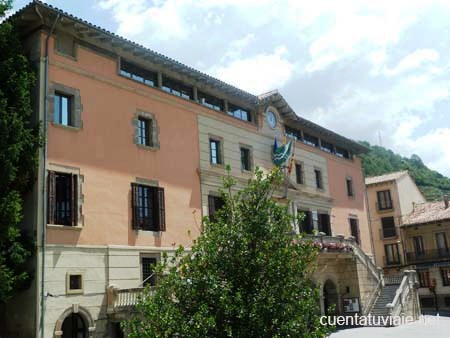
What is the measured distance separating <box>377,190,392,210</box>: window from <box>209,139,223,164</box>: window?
32154 millimetres

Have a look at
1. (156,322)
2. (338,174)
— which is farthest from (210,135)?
(156,322)

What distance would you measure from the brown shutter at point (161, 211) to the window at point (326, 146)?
17.8 metres

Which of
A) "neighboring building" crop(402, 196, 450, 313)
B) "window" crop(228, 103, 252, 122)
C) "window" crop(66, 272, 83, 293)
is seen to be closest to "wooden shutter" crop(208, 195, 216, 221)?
"window" crop(228, 103, 252, 122)

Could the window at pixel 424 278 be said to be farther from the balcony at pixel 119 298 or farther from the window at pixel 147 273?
the balcony at pixel 119 298

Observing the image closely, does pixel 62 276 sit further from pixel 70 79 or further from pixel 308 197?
pixel 308 197

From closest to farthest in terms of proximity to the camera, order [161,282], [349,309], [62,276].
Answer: [161,282] < [62,276] < [349,309]

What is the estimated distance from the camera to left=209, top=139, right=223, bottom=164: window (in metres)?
27.5

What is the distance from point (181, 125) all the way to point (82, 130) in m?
6.07

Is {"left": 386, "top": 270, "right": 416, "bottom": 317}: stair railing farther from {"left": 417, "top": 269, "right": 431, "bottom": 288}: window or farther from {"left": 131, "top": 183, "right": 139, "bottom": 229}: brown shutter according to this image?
{"left": 131, "top": 183, "right": 139, "bottom": 229}: brown shutter

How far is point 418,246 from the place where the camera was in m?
52.1

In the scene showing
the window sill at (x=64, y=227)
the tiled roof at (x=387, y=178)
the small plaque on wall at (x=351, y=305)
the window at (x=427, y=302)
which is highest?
the tiled roof at (x=387, y=178)

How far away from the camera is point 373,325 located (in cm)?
3173

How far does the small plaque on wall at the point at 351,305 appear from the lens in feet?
110

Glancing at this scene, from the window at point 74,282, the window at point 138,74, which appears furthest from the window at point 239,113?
the window at point 74,282
